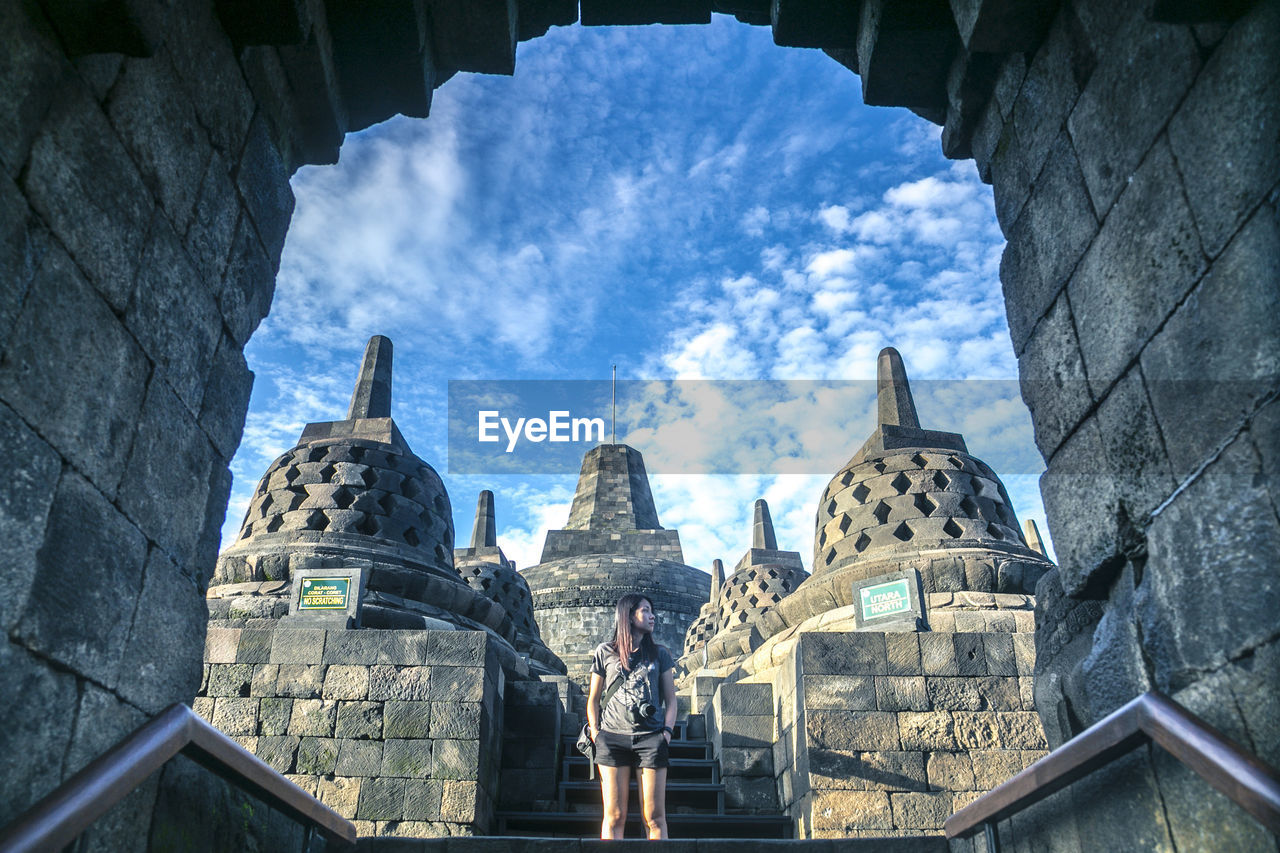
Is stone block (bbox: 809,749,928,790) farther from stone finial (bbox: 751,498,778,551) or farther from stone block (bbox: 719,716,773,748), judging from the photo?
stone finial (bbox: 751,498,778,551)

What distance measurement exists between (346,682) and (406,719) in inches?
22.4

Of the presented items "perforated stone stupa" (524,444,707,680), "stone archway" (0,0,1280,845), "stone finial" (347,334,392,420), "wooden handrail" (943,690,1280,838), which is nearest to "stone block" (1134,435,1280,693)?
"stone archway" (0,0,1280,845)

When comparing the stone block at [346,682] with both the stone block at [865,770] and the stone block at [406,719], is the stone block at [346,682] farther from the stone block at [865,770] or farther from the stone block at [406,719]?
the stone block at [865,770]

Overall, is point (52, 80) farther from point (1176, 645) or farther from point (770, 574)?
point (770, 574)

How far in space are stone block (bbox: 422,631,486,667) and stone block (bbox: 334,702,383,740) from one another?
1.62 ft

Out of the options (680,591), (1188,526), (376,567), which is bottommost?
(1188,526)

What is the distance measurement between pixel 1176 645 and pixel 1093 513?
556mm

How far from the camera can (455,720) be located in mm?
6191

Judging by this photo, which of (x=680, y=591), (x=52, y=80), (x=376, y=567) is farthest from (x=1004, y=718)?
(x=680, y=591)

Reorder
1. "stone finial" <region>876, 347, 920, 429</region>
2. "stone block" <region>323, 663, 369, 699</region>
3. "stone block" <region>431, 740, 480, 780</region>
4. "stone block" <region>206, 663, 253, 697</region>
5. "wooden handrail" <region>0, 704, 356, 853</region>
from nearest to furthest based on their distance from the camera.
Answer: "wooden handrail" <region>0, 704, 356, 853</region>
"stone block" <region>431, 740, 480, 780</region>
"stone block" <region>323, 663, 369, 699</region>
"stone block" <region>206, 663, 253, 697</region>
"stone finial" <region>876, 347, 920, 429</region>

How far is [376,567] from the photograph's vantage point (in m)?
8.16

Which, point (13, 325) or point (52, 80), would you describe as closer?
point (13, 325)

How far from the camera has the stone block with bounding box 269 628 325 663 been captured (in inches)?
258

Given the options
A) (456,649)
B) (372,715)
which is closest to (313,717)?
(372,715)
